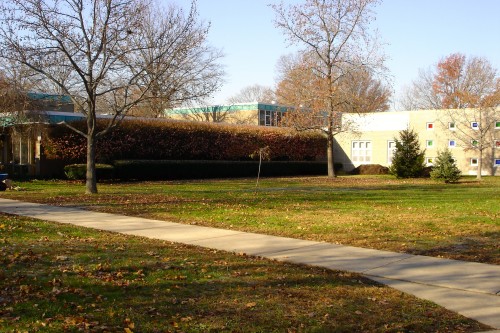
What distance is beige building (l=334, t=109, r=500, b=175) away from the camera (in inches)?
1539

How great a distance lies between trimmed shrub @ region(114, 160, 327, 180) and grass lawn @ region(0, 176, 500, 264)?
9.92 metres

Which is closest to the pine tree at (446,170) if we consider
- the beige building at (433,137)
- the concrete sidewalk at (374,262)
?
the beige building at (433,137)

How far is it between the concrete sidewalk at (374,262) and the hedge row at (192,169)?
16.4m

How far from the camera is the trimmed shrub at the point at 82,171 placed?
29.0m

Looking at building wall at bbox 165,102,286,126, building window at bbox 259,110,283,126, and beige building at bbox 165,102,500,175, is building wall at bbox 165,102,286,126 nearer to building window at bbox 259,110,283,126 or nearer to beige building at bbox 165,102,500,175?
building window at bbox 259,110,283,126

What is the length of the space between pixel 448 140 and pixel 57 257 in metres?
38.5

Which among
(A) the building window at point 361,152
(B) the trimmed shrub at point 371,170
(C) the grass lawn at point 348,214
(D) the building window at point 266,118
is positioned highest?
(D) the building window at point 266,118

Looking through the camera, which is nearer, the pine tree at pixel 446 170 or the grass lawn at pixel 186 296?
the grass lawn at pixel 186 296

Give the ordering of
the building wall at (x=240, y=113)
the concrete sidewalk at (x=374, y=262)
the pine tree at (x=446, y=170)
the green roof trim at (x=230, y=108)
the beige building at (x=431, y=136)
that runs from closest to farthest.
Answer: 1. the concrete sidewalk at (x=374, y=262)
2. the pine tree at (x=446, y=170)
3. the beige building at (x=431, y=136)
4. the building wall at (x=240, y=113)
5. the green roof trim at (x=230, y=108)

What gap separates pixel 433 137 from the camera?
43500 mm

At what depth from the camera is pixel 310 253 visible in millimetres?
9773

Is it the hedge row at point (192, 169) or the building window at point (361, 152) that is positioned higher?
the building window at point (361, 152)

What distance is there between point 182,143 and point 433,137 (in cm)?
1929

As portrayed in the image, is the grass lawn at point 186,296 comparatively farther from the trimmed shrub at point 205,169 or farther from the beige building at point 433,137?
the beige building at point 433,137
